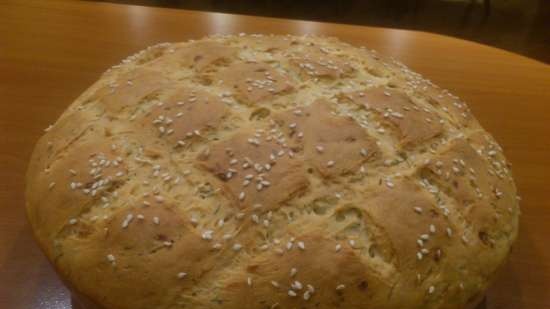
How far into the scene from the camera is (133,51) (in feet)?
7.48

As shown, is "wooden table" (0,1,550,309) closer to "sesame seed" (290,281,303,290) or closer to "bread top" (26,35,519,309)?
"bread top" (26,35,519,309)

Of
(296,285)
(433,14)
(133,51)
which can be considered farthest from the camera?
(433,14)

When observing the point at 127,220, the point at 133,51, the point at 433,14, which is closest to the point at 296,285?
the point at 127,220

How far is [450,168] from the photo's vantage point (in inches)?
49.3

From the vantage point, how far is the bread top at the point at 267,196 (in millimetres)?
1084

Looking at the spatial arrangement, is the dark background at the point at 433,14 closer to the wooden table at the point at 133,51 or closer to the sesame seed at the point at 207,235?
the wooden table at the point at 133,51

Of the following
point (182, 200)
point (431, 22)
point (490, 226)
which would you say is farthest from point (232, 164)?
point (431, 22)

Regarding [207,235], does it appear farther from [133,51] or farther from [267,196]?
[133,51]

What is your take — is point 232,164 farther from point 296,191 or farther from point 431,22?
point 431,22

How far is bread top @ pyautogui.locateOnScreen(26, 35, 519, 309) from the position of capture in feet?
3.56

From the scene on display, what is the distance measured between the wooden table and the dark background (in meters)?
2.31

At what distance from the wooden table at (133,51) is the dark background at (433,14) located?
2.31 metres

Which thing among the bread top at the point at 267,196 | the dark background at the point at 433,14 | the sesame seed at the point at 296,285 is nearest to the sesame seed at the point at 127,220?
the bread top at the point at 267,196

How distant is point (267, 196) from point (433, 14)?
4.42 m
